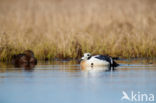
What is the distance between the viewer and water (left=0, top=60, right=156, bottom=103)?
13086 millimetres

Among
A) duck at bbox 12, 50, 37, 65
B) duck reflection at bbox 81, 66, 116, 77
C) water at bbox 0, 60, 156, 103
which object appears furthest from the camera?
duck at bbox 12, 50, 37, 65

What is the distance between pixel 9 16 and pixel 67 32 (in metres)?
7.19

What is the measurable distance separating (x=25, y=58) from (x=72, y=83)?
22.9 ft

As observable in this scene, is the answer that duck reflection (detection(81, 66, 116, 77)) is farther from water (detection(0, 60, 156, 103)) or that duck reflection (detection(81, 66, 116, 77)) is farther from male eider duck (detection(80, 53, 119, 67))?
male eider duck (detection(80, 53, 119, 67))

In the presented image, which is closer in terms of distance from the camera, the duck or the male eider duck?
the male eider duck

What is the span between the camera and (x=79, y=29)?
1025 inches

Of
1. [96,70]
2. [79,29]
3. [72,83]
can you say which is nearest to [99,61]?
[96,70]

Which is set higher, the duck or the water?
the duck

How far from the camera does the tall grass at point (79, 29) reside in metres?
22.9

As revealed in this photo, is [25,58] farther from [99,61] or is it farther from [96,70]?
[96,70]

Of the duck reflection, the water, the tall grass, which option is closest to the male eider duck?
the duck reflection

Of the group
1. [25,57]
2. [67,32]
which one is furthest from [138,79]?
[67,32]

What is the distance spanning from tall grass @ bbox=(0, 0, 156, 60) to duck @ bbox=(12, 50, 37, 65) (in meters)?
0.57

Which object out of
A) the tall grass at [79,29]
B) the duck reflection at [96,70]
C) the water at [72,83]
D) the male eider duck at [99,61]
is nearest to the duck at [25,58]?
the tall grass at [79,29]
